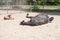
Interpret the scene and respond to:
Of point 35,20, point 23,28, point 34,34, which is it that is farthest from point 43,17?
point 34,34

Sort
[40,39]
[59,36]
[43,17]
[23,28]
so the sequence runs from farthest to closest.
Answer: [43,17], [23,28], [59,36], [40,39]

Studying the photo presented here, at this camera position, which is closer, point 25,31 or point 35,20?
point 25,31

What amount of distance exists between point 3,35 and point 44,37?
1.63 metres

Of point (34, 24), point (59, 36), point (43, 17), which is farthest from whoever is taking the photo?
point (43, 17)

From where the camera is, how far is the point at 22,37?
8008 mm

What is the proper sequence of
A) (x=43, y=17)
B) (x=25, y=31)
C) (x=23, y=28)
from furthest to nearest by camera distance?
(x=43, y=17), (x=23, y=28), (x=25, y=31)

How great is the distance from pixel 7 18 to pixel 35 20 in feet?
9.43

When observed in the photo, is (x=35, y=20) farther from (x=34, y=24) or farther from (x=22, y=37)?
(x=22, y=37)

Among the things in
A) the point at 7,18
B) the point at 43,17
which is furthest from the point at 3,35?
the point at 7,18

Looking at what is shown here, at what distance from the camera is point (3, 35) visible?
27.4ft

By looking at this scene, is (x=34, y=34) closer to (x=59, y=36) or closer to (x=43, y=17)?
(x=59, y=36)

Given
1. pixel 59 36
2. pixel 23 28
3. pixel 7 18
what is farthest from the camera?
pixel 7 18

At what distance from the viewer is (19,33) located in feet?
28.7

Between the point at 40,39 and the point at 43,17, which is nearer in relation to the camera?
the point at 40,39
